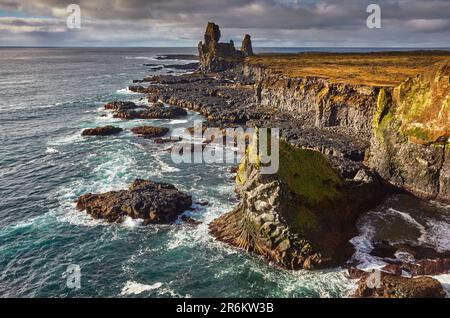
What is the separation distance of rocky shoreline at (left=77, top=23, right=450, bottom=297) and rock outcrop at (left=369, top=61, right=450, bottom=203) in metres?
0.14

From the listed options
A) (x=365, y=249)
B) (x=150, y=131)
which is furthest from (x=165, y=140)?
(x=365, y=249)

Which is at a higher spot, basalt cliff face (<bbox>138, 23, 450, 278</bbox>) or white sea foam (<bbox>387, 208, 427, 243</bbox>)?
basalt cliff face (<bbox>138, 23, 450, 278</bbox>)

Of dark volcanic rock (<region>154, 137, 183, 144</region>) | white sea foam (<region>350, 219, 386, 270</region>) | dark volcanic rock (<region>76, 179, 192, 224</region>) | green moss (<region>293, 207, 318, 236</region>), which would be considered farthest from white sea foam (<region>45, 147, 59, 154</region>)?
white sea foam (<region>350, 219, 386, 270</region>)

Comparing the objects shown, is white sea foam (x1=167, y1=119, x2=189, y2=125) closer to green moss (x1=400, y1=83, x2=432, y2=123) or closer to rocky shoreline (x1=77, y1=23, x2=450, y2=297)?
rocky shoreline (x1=77, y1=23, x2=450, y2=297)

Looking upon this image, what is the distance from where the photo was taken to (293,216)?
41750 mm

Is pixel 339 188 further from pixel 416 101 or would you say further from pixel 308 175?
pixel 416 101

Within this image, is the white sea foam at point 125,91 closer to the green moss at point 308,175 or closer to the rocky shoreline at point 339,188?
the rocky shoreline at point 339,188

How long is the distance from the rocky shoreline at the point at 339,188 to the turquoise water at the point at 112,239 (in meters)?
2.19

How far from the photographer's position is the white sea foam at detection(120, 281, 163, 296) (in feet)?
119

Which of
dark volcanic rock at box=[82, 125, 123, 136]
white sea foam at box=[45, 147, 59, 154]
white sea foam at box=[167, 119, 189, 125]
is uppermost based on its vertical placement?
white sea foam at box=[167, 119, 189, 125]

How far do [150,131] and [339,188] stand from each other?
54675mm

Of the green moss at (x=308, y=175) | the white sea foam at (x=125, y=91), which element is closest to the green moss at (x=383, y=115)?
the green moss at (x=308, y=175)

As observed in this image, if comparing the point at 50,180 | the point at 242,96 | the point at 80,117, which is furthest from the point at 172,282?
the point at 242,96

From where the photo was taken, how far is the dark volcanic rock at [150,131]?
90.4 meters
